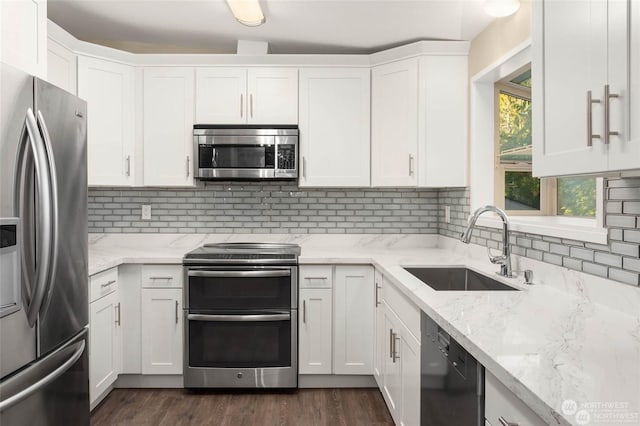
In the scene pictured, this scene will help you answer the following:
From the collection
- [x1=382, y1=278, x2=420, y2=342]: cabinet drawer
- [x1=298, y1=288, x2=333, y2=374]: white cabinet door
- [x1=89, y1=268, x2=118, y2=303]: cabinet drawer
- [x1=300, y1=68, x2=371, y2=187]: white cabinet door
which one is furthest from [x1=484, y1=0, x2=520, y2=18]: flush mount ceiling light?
[x1=89, y1=268, x2=118, y2=303]: cabinet drawer

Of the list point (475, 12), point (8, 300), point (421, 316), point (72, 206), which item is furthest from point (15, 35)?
point (475, 12)

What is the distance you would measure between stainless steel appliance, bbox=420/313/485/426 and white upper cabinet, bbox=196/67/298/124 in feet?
6.54

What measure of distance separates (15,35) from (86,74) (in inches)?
54.8

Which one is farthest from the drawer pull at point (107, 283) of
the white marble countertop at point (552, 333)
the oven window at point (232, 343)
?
the oven window at point (232, 343)

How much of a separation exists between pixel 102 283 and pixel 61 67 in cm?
141

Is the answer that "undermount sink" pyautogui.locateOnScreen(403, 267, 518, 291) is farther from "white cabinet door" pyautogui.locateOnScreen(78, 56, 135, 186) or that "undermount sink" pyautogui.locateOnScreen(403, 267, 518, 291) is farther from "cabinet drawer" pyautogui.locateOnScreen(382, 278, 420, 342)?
"white cabinet door" pyautogui.locateOnScreen(78, 56, 135, 186)

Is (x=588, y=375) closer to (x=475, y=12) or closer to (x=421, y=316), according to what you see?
(x=421, y=316)

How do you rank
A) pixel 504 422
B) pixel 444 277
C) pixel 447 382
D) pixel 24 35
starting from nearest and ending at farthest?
pixel 504 422, pixel 447 382, pixel 24 35, pixel 444 277

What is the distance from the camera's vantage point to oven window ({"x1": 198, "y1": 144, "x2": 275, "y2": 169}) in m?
3.08

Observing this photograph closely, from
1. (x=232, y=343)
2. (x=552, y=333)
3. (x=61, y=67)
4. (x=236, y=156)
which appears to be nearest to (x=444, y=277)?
(x=552, y=333)

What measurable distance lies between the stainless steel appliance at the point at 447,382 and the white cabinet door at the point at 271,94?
1.95 metres

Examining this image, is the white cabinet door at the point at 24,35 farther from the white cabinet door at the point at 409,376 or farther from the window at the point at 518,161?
the window at the point at 518,161

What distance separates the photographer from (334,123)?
10.4ft

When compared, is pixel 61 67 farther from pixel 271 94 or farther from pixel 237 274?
pixel 237 274
